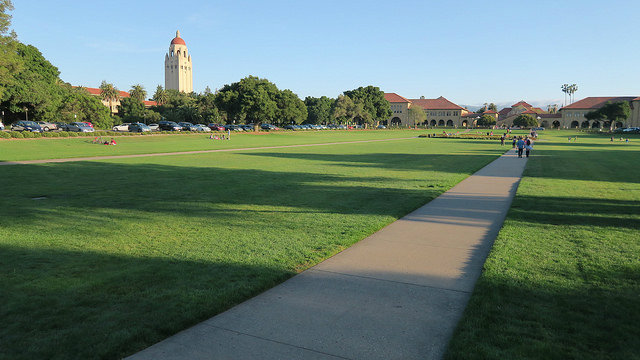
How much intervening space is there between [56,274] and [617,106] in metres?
127

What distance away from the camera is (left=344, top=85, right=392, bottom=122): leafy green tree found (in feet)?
412

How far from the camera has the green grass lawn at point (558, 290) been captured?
3469mm

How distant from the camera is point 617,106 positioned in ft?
335

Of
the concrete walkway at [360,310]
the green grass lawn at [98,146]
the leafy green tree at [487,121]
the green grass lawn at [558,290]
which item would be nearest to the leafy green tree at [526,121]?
the leafy green tree at [487,121]

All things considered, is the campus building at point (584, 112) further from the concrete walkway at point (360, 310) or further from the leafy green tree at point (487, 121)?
the concrete walkway at point (360, 310)

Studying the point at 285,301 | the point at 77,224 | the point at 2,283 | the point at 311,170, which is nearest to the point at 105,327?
the point at 285,301

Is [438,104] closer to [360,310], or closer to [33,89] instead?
[33,89]

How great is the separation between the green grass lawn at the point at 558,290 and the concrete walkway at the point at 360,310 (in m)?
0.28

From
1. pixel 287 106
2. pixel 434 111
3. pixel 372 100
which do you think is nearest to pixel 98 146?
pixel 287 106

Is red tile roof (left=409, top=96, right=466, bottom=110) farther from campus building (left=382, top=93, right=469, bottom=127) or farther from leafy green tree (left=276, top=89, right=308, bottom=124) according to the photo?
leafy green tree (left=276, top=89, right=308, bottom=124)

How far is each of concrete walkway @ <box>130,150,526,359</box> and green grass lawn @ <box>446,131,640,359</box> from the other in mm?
278

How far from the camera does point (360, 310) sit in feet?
13.5

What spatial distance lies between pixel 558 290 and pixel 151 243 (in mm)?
5960

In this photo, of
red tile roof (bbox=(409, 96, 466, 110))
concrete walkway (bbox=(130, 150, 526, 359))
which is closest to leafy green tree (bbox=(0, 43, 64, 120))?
concrete walkway (bbox=(130, 150, 526, 359))
